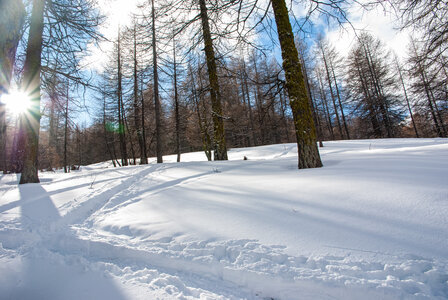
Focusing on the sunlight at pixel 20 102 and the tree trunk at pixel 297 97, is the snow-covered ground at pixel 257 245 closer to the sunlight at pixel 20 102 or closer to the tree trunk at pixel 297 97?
the tree trunk at pixel 297 97

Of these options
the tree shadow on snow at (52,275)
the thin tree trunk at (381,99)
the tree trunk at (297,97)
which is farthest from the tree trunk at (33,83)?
the thin tree trunk at (381,99)

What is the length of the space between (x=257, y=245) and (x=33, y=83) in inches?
316

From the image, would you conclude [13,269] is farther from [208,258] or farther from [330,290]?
[330,290]

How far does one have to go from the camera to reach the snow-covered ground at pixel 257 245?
1.17m

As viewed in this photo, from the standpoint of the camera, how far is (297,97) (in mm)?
3754

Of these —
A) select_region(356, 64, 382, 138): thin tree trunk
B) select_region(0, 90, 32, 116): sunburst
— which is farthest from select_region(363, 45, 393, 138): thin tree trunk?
select_region(0, 90, 32, 116): sunburst

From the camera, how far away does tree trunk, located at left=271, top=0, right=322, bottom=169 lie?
12.0ft

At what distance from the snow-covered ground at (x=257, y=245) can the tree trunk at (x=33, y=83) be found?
3983 millimetres

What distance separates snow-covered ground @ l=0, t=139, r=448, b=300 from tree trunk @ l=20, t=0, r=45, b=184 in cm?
398

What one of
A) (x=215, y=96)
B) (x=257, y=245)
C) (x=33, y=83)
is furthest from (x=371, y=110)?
(x=33, y=83)

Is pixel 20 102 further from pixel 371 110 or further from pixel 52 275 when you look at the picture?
pixel 371 110

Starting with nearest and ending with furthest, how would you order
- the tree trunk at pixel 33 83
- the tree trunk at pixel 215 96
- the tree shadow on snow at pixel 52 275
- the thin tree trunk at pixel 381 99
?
1. the tree shadow on snow at pixel 52 275
2. the tree trunk at pixel 33 83
3. the tree trunk at pixel 215 96
4. the thin tree trunk at pixel 381 99

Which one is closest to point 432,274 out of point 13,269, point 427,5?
point 13,269

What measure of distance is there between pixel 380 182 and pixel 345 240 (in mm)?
1329
